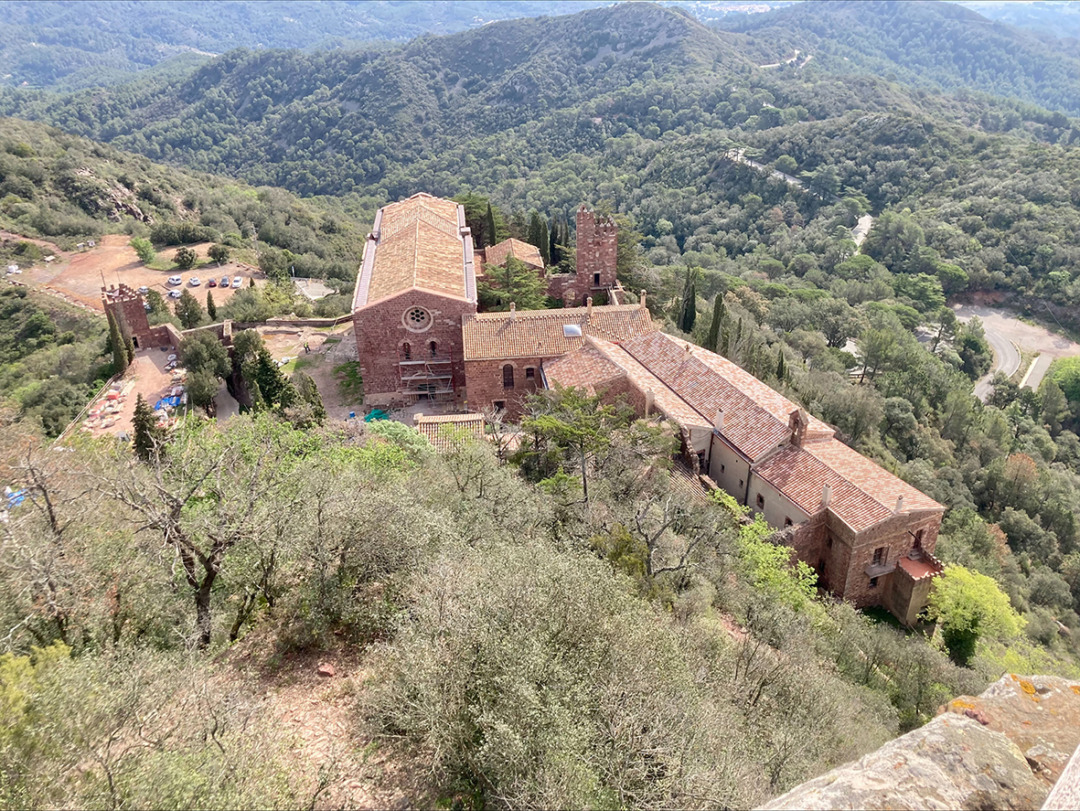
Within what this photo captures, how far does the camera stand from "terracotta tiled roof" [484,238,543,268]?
4475 centimetres

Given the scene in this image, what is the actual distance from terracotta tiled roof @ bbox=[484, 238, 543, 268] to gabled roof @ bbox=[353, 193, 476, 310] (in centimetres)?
214

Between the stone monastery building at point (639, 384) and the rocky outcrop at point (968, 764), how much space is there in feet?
64.0

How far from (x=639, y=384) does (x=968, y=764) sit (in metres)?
25.5

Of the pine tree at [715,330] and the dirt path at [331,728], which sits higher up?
Result: the dirt path at [331,728]

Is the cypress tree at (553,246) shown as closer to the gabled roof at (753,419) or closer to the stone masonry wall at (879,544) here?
the gabled roof at (753,419)

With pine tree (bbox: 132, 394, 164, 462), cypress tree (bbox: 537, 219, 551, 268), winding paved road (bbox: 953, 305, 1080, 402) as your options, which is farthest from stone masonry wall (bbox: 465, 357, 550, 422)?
winding paved road (bbox: 953, 305, 1080, 402)

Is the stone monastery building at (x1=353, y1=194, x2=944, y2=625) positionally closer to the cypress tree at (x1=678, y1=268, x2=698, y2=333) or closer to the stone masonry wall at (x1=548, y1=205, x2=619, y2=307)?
the stone masonry wall at (x1=548, y1=205, x2=619, y2=307)

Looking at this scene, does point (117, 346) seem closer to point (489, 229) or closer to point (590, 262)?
point (489, 229)

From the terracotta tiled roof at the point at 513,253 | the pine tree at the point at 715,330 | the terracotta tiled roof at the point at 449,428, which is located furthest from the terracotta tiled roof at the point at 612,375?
the terracotta tiled roof at the point at 513,253

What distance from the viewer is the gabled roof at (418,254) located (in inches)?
1419

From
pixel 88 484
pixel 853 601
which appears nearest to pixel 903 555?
pixel 853 601

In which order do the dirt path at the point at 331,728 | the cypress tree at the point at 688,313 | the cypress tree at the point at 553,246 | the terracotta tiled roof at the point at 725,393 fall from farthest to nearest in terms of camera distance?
the cypress tree at the point at 553,246
the cypress tree at the point at 688,313
the terracotta tiled roof at the point at 725,393
the dirt path at the point at 331,728

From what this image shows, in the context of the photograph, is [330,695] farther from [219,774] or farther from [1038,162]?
[1038,162]

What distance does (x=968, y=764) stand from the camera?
5566 millimetres
